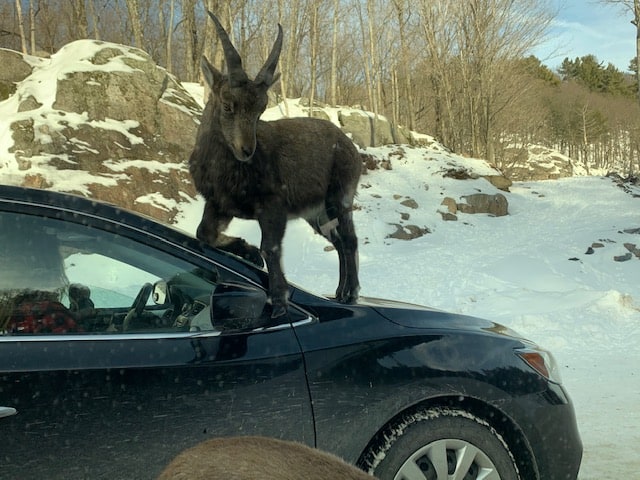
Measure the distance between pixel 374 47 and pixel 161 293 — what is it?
3030 centimetres

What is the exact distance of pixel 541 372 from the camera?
3.16 meters

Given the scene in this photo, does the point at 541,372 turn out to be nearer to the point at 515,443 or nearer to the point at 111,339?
the point at 515,443

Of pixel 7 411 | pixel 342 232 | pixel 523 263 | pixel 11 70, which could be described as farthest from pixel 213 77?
pixel 11 70

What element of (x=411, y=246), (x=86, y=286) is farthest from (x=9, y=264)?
(x=411, y=246)

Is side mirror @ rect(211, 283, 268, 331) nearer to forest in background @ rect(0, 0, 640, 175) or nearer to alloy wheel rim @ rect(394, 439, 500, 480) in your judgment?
alloy wheel rim @ rect(394, 439, 500, 480)

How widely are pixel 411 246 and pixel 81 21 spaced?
17.7 meters

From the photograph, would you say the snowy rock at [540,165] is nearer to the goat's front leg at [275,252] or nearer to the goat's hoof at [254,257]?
the goat's front leg at [275,252]

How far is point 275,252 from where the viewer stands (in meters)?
3.21

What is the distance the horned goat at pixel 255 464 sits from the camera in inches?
58.2

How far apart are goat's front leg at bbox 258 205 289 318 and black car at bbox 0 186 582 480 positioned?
6 cm

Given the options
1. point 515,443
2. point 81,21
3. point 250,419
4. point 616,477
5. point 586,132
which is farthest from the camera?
point 586,132

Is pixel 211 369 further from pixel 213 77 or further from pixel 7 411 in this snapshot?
pixel 213 77

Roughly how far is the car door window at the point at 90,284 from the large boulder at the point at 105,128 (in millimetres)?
11834

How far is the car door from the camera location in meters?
2.19
